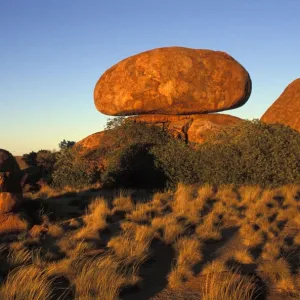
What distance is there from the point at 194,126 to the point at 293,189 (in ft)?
24.2

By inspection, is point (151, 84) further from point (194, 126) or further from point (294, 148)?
point (294, 148)

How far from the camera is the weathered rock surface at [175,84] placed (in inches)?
872

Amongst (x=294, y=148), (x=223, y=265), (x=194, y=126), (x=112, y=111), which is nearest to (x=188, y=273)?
(x=223, y=265)

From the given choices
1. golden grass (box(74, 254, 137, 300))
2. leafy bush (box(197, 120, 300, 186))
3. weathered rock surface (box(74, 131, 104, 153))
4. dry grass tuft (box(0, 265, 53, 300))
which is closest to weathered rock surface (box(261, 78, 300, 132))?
leafy bush (box(197, 120, 300, 186))

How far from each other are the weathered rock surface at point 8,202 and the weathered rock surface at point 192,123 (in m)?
11.4

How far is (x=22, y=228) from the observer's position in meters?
10.8

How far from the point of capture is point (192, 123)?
22.5 metres

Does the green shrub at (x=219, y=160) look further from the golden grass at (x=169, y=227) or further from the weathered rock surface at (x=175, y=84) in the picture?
the golden grass at (x=169, y=227)

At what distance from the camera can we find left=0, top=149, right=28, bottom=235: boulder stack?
10805 millimetres

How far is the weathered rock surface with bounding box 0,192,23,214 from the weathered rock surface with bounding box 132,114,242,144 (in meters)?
11.4

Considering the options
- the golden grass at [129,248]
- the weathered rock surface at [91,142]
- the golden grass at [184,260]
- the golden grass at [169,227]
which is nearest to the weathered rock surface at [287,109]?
the weathered rock surface at [91,142]

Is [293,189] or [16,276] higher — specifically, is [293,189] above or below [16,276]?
below

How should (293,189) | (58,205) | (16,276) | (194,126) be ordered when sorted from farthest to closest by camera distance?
(194,126), (293,189), (58,205), (16,276)

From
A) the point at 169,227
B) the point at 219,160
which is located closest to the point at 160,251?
the point at 169,227
